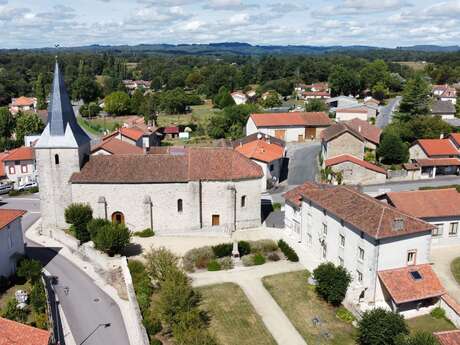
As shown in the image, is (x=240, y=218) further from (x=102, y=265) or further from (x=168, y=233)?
(x=102, y=265)

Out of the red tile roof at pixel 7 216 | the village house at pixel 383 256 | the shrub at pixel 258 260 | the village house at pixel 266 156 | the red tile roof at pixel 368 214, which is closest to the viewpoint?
the village house at pixel 383 256

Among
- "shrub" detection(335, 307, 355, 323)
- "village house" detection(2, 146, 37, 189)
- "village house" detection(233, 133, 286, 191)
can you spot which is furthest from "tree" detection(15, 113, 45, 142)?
"shrub" detection(335, 307, 355, 323)

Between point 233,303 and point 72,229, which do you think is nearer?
point 233,303

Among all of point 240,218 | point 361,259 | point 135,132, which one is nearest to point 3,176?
point 135,132

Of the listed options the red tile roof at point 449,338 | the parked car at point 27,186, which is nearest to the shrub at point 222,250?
the red tile roof at point 449,338

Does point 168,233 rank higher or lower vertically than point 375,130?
lower

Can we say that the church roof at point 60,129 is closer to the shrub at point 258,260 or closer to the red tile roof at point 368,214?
the shrub at point 258,260
